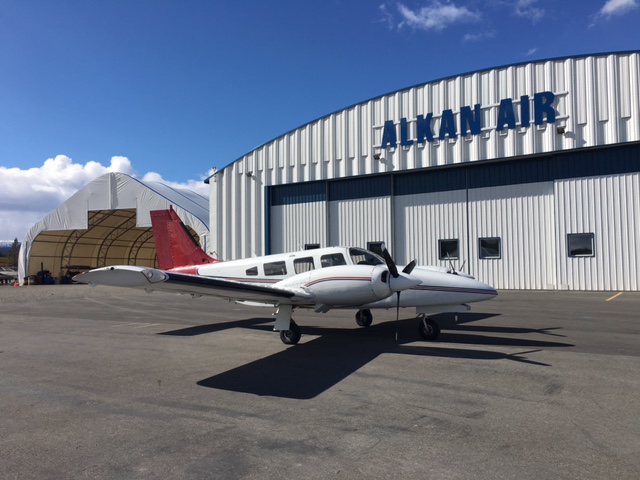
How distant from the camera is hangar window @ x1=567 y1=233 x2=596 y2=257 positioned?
21.4 m

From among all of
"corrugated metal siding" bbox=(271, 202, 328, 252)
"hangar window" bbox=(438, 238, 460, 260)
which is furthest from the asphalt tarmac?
"corrugated metal siding" bbox=(271, 202, 328, 252)

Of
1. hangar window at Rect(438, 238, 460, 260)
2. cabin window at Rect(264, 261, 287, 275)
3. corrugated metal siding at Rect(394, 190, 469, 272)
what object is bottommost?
cabin window at Rect(264, 261, 287, 275)

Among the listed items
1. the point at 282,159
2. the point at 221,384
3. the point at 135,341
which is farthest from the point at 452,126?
the point at 221,384

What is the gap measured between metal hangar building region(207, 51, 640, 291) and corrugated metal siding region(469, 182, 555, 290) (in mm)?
50

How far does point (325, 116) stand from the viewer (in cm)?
2819

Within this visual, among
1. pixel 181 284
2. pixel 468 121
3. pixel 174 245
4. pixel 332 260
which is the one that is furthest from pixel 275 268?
pixel 468 121

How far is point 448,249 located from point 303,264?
1485 centimetres

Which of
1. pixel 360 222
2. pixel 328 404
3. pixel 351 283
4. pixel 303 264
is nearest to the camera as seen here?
pixel 328 404

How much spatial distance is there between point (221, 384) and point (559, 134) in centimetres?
2093

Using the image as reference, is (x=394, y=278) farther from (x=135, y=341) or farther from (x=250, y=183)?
(x=250, y=183)

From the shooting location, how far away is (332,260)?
11.6m

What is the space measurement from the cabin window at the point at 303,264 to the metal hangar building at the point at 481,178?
14441mm

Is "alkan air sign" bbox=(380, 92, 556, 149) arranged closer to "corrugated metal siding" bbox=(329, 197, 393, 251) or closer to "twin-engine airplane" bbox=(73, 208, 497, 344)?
"corrugated metal siding" bbox=(329, 197, 393, 251)

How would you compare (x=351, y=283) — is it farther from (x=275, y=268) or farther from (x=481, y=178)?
(x=481, y=178)
